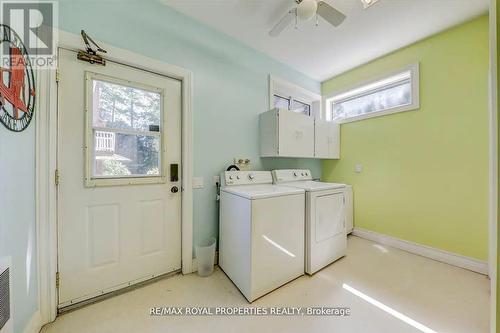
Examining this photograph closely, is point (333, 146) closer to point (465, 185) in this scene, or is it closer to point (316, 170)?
point (316, 170)

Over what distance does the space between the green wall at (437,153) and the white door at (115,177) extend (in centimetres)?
273

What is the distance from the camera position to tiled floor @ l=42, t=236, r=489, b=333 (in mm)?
1320

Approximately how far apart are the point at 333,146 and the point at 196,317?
286 cm

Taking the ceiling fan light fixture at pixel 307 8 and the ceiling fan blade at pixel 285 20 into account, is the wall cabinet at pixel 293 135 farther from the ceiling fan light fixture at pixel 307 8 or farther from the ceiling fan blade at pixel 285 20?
the ceiling fan light fixture at pixel 307 8

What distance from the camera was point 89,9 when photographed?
151cm

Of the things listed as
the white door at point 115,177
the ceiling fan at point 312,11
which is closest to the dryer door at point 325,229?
the white door at point 115,177

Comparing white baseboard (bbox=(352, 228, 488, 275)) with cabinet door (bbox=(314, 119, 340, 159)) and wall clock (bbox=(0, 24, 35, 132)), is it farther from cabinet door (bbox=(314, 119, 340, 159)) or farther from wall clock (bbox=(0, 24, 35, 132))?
wall clock (bbox=(0, 24, 35, 132))

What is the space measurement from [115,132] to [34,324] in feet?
4.66

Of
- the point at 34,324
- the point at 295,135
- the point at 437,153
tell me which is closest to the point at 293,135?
the point at 295,135

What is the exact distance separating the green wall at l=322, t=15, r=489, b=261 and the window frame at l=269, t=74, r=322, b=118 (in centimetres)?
80

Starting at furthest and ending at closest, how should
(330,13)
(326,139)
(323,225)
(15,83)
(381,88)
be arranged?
(326,139) < (381,88) < (323,225) < (330,13) < (15,83)

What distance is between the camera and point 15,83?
1.08 meters

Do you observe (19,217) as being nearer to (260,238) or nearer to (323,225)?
(260,238)

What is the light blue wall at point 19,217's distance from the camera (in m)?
1.01
